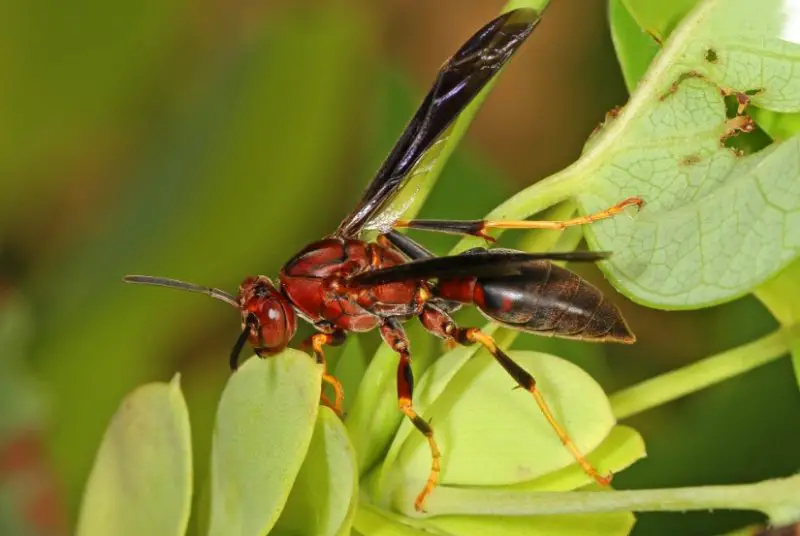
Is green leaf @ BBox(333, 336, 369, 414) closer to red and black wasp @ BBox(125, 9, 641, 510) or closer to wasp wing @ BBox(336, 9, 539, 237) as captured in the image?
red and black wasp @ BBox(125, 9, 641, 510)

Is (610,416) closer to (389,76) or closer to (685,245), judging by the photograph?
Result: (685,245)

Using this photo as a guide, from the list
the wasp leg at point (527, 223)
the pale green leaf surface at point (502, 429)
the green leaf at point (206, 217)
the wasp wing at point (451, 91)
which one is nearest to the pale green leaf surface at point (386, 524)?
the pale green leaf surface at point (502, 429)

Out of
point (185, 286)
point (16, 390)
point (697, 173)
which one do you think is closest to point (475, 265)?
point (697, 173)

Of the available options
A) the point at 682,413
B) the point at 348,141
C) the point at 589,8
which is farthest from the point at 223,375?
the point at 589,8

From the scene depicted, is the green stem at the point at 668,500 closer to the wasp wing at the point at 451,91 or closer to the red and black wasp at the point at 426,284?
the red and black wasp at the point at 426,284

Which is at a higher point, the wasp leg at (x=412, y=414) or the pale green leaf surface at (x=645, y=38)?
the pale green leaf surface at (x=645, y=38)

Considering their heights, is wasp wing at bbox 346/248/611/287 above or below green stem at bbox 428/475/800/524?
above

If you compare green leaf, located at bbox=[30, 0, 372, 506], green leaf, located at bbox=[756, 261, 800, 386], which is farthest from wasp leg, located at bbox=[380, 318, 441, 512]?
green leaf, located at bbox=[30, 0, 372, 506]
